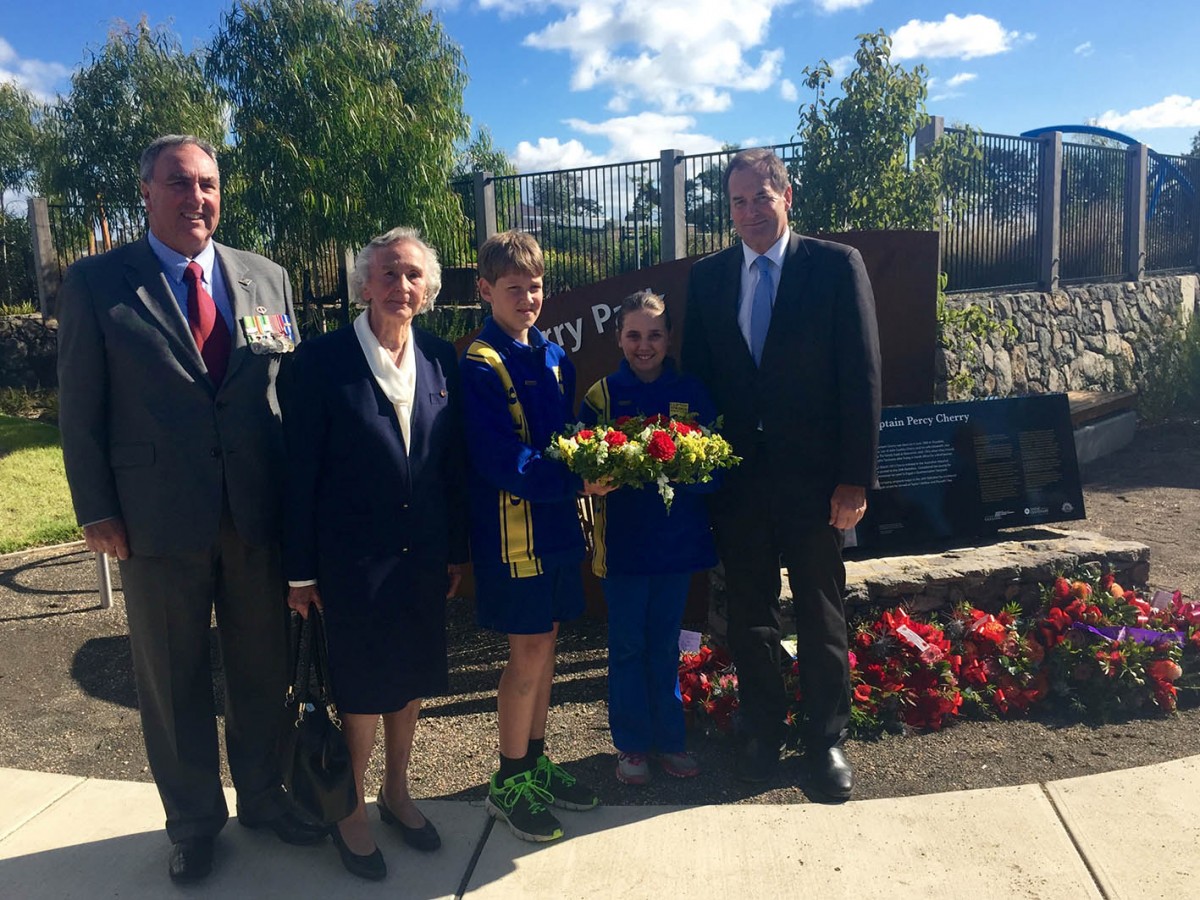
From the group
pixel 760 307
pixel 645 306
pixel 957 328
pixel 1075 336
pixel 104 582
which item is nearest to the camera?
pixel 645 306

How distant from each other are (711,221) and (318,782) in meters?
8.79

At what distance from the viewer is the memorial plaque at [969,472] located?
4723 mm

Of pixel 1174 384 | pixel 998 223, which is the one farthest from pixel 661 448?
pixel 1174 384

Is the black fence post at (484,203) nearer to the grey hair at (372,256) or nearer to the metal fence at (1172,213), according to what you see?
the grey hair at (372,256)

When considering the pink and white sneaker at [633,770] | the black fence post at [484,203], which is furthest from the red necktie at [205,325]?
the black fence post at [484,203]

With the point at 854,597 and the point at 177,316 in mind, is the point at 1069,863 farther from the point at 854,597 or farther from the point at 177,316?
the point at 177,316

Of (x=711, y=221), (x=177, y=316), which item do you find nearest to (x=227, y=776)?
(x=177, y=316)

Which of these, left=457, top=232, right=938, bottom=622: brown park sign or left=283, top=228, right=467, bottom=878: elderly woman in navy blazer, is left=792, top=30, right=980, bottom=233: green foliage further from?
left=283, top=228, right=467, bottom=878: elderly woman in navy blazer

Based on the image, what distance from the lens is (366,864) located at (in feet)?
9.10

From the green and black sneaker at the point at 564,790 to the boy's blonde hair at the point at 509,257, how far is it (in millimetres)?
1575

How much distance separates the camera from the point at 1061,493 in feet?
16.1

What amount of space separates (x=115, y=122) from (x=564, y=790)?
12.3m

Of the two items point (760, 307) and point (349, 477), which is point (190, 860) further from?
point (760, 307)

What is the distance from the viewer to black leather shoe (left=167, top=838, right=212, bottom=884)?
2785mm
